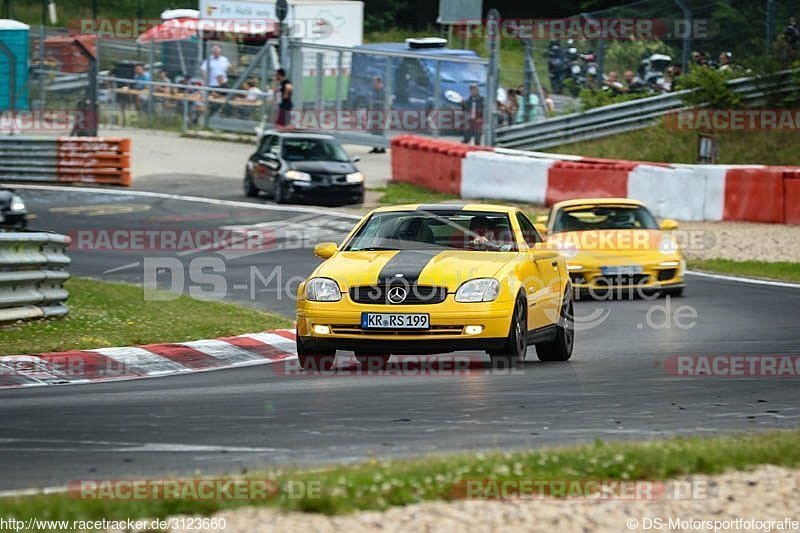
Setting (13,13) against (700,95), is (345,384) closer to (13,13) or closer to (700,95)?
(700,95)

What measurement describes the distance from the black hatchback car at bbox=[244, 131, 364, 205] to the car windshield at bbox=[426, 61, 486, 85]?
5.48 metres

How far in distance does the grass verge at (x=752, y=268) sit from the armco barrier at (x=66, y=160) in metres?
14.4

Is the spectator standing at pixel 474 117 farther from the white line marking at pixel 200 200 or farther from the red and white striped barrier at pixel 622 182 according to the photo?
the white line marking at pixel 200 200

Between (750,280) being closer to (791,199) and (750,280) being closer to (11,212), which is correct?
(791,199)

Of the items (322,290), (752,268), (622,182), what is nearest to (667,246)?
(752,268)

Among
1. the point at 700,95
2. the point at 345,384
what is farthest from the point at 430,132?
the point at 345,384

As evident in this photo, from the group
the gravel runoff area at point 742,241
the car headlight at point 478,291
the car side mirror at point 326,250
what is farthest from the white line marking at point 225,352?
the gravel runoff area at point 742,241

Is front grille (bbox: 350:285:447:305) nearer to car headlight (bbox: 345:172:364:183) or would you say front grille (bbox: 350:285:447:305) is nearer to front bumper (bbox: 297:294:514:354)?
front bumper (bbox: 297:294:514:354)

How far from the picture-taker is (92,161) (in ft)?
105

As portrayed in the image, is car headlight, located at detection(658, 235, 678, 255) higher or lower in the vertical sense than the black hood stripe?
lower

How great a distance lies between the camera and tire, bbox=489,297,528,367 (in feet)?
35.9

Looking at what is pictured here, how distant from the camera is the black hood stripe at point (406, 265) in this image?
10.9m

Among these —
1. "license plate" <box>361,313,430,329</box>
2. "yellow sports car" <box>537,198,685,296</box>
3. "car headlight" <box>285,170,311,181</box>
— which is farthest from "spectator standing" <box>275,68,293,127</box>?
"license plate" <box>361,313,430,329</box>

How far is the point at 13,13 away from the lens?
178 feet
